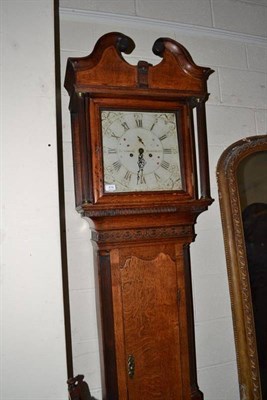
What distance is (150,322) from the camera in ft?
3.00

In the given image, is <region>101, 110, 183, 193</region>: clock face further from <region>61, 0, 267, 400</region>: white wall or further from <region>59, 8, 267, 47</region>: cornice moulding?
<region>59, 8, 267, 47</region>: cornice moulding

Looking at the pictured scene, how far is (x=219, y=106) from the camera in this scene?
48.4 inches

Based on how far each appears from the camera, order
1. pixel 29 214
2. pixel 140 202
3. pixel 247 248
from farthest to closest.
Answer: pixel 247 248, pixel 140 202, pixel 29 214

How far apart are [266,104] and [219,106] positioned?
261 mm

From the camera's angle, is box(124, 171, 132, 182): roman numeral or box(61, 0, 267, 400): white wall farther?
box(61, 0, 267, 400): white wall

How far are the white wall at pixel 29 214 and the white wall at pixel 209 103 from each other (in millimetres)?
342

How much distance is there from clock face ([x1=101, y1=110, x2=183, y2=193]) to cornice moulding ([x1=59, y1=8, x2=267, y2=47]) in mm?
458

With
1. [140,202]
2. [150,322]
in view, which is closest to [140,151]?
[140,202]

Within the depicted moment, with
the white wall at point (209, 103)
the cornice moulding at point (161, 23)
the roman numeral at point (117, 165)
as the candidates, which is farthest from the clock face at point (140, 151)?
the cornice moulding at point (161, 23)

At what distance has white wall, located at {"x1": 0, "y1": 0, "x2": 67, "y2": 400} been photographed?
2.09ft

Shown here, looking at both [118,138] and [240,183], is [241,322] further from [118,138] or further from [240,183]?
[118,138]

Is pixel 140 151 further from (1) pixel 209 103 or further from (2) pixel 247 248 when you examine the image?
(2) pixel 247 248

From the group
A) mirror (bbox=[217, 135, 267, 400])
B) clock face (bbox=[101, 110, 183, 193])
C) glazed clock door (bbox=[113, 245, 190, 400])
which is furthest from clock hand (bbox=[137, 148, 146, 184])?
mirror (bbox=[217, 135, 267, 400])

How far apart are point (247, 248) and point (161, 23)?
39.3 inches
